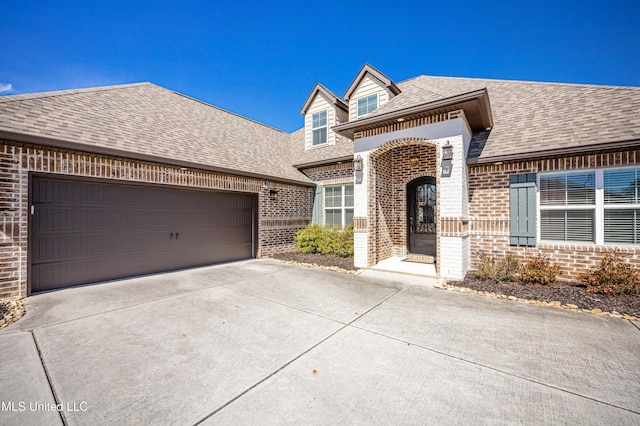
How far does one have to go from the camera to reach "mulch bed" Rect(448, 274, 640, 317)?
4531mm

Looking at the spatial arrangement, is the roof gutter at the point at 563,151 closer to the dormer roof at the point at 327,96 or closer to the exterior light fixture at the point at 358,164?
the exterior light fixture at the point at 358,164

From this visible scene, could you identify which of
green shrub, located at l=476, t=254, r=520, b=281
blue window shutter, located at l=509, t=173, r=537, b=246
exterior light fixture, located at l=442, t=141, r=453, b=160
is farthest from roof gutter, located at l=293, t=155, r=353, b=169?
green shrub, located at l=476, t=254, r=520, b=281

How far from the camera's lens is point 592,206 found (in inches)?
234

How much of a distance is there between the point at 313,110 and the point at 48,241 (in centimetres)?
1035

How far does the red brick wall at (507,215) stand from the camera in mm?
5711

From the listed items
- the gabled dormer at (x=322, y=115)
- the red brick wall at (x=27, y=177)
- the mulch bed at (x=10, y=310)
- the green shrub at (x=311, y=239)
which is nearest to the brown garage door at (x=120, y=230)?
the red brick wall at (x=27, y=177)

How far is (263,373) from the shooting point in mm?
2711

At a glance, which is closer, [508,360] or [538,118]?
[508,360]

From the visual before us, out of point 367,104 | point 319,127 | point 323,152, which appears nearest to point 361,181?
point 323,152

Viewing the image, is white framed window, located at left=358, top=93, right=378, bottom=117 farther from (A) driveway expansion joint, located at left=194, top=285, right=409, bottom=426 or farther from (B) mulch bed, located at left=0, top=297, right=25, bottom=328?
(B) mulch bed, located at left=0, top=297, right=25, bottom=328

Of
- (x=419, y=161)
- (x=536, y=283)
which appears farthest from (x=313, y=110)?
(x=536, y=283)

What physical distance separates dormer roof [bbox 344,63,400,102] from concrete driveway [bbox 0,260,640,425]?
8.55 meters

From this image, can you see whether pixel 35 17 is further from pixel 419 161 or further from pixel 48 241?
pixel 419 161

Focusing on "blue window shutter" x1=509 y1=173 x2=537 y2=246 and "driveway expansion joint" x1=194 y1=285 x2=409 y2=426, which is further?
"blue window shutter" x1=509 y1=173 x2=537 y2=246
